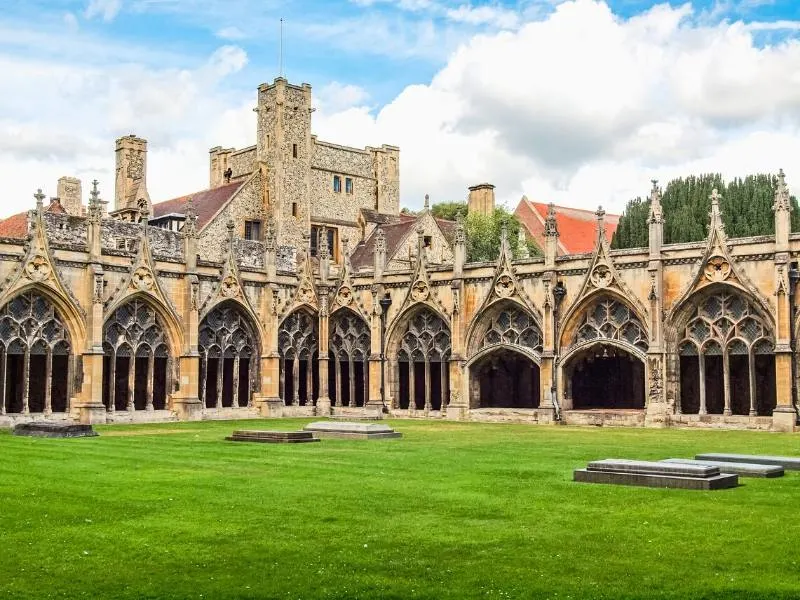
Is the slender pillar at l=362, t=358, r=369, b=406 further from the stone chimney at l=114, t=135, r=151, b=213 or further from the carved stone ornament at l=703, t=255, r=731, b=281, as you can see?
the stone chimney at l=114, t=135, r=151, b=213

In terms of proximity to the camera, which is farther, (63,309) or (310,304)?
(310,304)

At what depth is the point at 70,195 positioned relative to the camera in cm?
6225

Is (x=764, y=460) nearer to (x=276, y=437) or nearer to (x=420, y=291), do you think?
(x=276, y=437)

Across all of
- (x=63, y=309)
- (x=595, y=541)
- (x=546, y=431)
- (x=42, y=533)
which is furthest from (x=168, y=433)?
(x=595, y=541)

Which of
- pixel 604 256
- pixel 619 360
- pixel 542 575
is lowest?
pixel 542 575

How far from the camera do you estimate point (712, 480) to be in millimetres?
14375

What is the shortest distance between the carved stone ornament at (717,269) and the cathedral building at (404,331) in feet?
0.16

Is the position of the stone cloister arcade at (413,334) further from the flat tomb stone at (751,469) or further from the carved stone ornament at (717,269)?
the flat tomb stone at (751,469)

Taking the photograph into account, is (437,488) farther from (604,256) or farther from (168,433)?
(604,256)

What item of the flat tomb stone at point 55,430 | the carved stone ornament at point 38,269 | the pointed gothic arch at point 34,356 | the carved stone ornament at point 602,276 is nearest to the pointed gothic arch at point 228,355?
the pointed gothic arch at point 34,356

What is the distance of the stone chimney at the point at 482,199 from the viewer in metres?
65.7

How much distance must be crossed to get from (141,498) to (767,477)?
9629mm

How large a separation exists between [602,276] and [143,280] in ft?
54.6

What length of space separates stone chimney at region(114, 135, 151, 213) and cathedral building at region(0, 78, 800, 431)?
1199 centimetres
